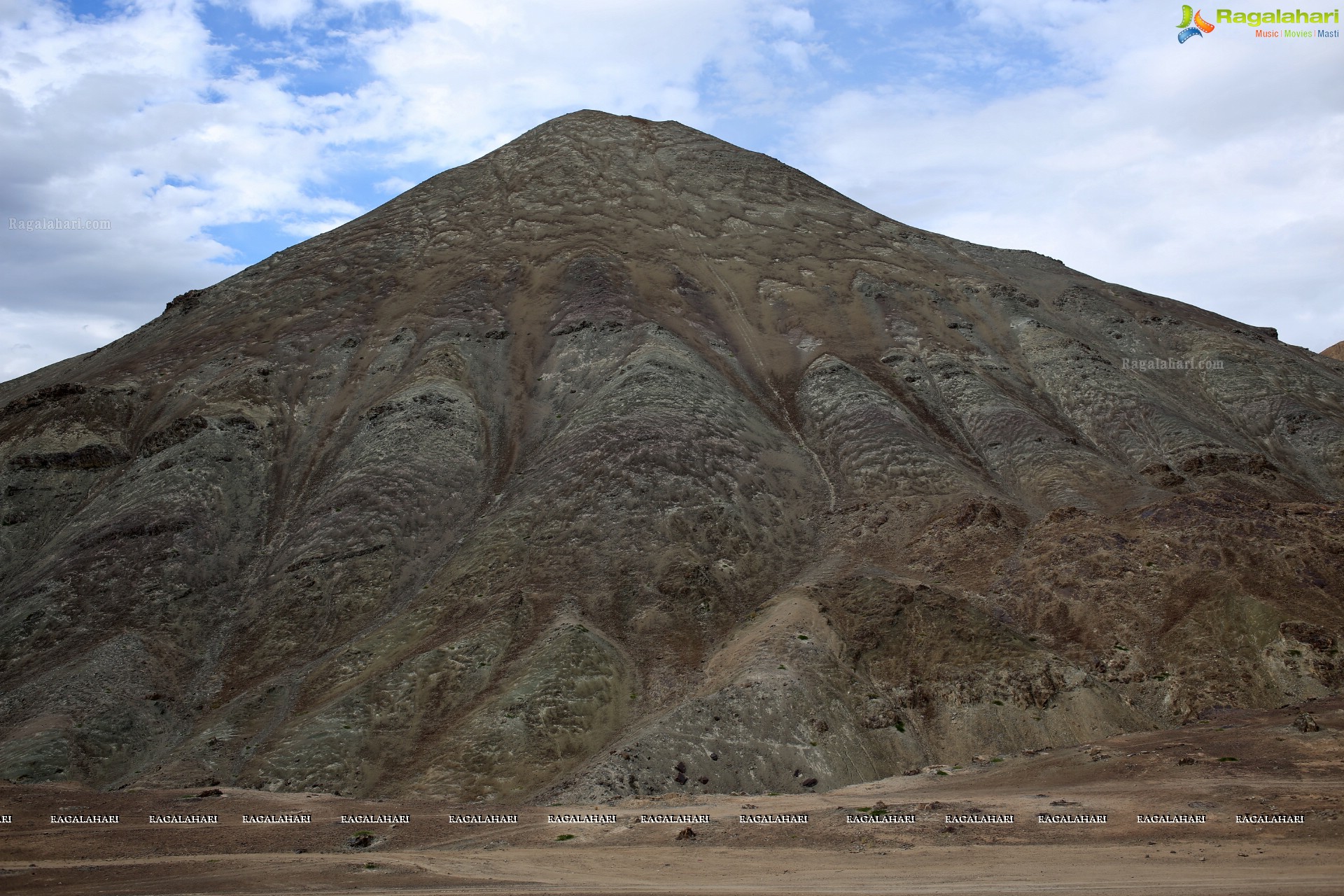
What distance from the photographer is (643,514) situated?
44750 millimetres

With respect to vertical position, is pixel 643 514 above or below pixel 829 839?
above

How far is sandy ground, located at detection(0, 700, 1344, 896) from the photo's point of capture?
53.6 ft

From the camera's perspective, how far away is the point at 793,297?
68.6 meters

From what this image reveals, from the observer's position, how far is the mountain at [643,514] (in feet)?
107

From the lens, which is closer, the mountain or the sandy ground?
the sandy ground

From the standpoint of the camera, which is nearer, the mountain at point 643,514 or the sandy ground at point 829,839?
the sandy ground at point 829,839

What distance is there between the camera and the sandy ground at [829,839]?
16328mm

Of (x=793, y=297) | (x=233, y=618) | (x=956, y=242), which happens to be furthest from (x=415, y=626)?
(x=956, y=242)

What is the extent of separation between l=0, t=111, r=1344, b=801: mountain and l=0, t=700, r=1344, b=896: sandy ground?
4.42 meters

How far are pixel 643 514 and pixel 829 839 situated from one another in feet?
83.4

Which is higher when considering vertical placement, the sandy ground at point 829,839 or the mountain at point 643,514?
the mountain at point 643,514

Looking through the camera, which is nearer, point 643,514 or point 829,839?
point 829,839

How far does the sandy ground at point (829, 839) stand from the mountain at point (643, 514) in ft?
14.5

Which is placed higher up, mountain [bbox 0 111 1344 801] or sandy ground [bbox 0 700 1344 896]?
mountain [bbox 0 111 1344 801]
